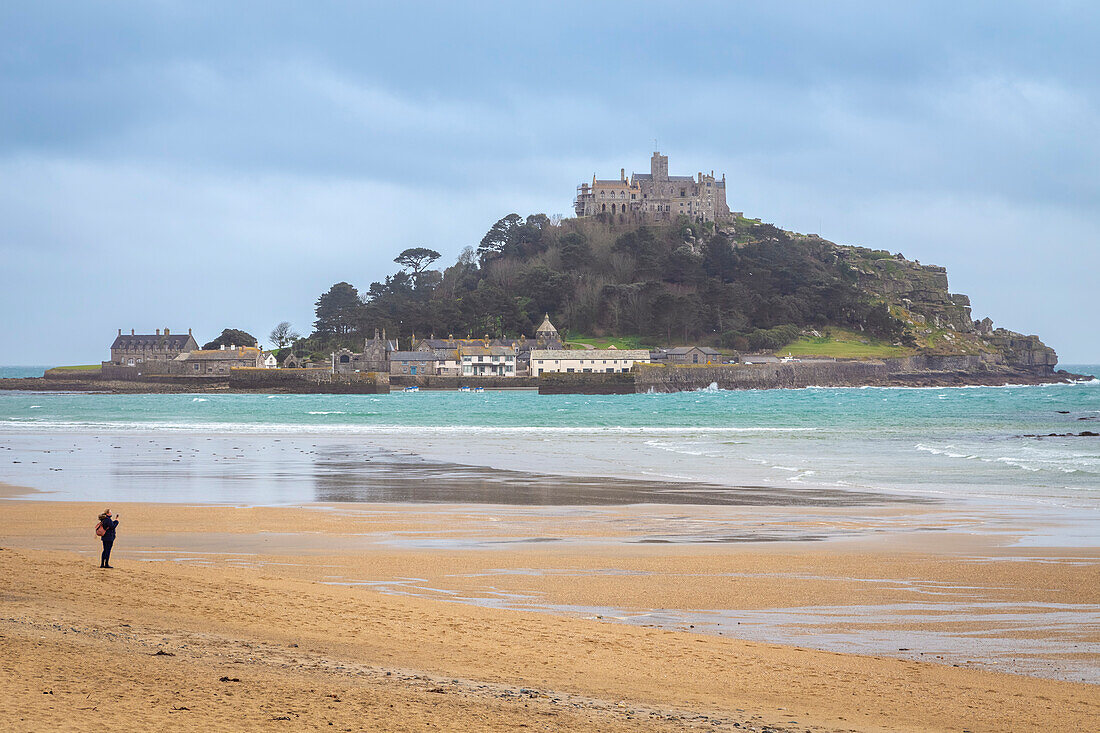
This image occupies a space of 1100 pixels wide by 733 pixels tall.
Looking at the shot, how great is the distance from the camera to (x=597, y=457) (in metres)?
26.2

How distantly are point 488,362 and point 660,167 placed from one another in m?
56.3

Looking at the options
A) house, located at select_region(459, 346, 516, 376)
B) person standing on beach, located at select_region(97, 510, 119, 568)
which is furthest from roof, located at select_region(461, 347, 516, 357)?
person standing on beach, located at select_region(97, 510, 119, 568)

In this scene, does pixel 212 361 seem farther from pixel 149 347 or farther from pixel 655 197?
pixel 655 197

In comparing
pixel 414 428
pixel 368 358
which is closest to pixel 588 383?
pixel 368 358

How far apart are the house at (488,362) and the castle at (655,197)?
45.0 meters

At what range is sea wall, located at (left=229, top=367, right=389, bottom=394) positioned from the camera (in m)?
93.2

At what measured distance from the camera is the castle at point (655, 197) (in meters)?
144


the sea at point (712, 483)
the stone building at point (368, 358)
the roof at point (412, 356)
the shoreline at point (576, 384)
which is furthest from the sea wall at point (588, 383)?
the sea at point (712, 483)

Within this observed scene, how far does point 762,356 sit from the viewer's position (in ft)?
364

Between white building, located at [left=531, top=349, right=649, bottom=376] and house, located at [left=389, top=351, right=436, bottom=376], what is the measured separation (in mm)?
11434

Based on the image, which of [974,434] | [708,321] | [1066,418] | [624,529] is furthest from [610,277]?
[624,529]

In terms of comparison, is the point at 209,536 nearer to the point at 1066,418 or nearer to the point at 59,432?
the point at 59,432

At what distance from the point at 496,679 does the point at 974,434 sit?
107ft

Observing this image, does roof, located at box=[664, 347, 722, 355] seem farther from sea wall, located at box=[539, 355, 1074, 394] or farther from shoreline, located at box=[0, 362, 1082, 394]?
shoreline, located at box=[0, 362, 1082, 394]
